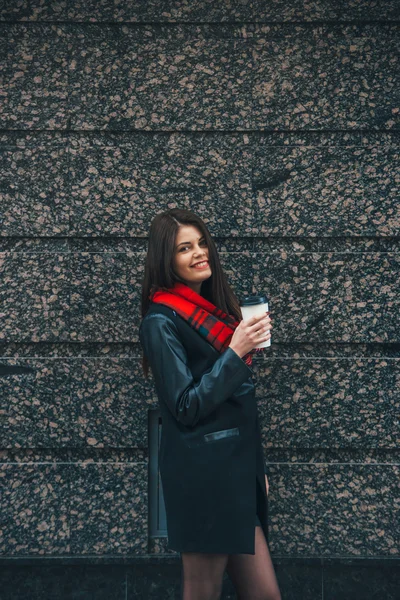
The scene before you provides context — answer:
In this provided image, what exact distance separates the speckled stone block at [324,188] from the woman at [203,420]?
46.9 inches

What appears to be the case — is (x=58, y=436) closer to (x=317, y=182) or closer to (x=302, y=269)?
(x=302, y=269)

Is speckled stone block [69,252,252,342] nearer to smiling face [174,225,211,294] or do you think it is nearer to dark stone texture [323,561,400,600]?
smiling face [174,225,211,294]

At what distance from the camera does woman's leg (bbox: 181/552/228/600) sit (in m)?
2.49

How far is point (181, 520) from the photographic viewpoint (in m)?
2.47

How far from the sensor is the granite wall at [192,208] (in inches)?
145

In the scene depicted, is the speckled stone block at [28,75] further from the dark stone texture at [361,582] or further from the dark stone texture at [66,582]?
the dark stone texture at [361,582]

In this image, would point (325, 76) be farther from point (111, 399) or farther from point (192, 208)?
point (111, 399)

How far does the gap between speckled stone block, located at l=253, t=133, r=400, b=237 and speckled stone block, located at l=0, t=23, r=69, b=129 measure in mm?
1332

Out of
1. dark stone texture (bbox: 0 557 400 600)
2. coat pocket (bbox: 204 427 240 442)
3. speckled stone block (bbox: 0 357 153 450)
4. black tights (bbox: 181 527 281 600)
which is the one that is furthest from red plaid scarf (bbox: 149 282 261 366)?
dark stone texture (bbox: 0 557 400 600)

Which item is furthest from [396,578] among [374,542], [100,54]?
[100,54]

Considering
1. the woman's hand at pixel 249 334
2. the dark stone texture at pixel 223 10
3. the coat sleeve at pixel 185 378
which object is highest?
the dark stone texture at pixel 223 10

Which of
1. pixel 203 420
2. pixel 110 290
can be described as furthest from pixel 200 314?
pixel 110 290

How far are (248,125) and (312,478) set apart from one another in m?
2.21

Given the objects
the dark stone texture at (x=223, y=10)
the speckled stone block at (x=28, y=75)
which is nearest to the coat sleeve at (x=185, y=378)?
the speckled stone block at (x=28, y=75)
